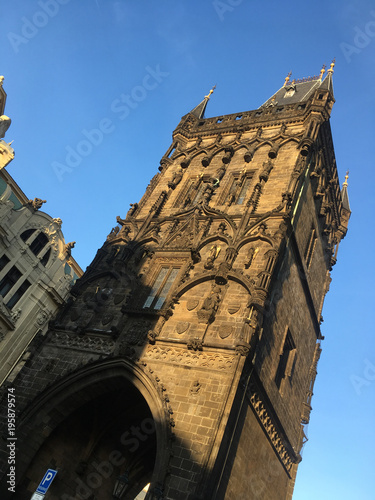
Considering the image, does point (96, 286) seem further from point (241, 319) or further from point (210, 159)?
point (210, 159)

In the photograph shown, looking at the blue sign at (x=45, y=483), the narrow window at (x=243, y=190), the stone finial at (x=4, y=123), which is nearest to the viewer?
the blue sign at (x=45, y=483)

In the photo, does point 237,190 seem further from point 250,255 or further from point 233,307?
point 233,307

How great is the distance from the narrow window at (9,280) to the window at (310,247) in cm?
1660

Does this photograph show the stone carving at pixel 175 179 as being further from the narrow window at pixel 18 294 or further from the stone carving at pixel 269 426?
the stone carving at pixel 269 426

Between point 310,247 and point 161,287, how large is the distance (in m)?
8.76

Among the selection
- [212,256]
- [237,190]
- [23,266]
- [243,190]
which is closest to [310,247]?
[243,190]

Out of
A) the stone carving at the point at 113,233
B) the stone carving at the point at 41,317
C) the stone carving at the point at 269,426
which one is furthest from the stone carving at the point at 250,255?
the stone carving at the point at 41,317

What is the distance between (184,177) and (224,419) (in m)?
14.1

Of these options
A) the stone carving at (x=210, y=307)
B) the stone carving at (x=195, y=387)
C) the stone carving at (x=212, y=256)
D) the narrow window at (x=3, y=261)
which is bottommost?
the stone carving at (x=195, y=387)

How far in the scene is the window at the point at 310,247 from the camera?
2152cm

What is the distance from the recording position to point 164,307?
623 inches

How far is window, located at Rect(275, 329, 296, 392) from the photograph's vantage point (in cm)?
1745

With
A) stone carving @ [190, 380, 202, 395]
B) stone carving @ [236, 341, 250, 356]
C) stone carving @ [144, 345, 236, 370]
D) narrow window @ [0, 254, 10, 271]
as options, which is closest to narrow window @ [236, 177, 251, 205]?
stone carving @ [144, 345, 236, 370]

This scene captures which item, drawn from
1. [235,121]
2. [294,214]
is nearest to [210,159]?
[235,121]
